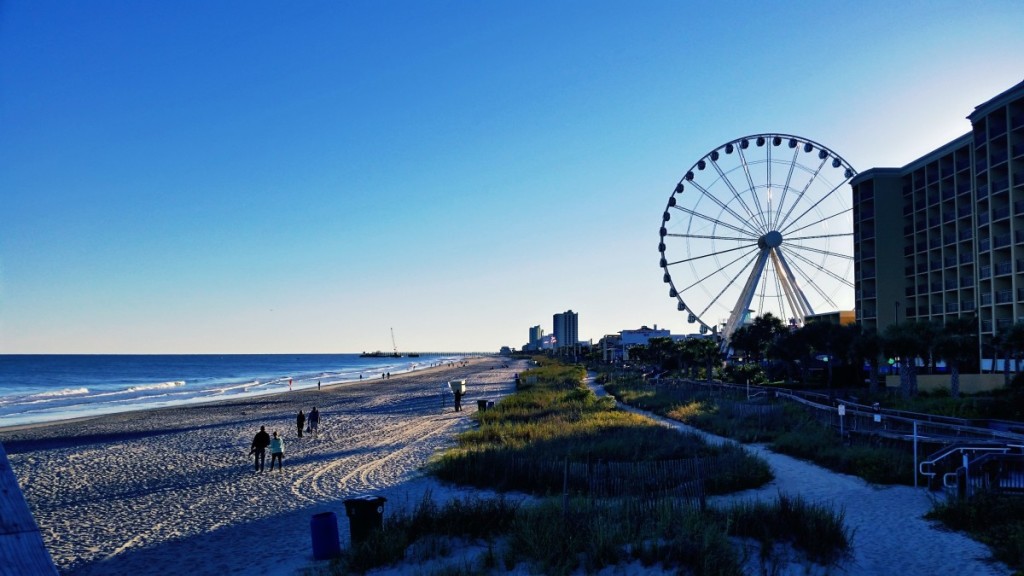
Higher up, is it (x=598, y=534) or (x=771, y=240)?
(x=771, y=240)

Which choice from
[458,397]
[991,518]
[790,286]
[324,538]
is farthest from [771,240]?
[324,538]

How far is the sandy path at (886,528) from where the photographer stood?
422 inches

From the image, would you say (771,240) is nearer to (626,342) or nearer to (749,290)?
(749,290)

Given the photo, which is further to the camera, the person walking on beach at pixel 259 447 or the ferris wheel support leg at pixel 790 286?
the ferris wheel support leg at pixel 790 286

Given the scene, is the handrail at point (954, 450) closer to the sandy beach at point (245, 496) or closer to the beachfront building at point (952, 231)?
the sandy beach at point (245, 496)

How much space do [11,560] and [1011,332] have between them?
32.9 m

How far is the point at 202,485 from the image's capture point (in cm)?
A: 1884

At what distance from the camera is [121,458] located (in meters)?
24.4

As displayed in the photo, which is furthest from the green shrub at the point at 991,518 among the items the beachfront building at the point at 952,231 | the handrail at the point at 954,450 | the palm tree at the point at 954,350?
the beachfront building at the point at 952,231

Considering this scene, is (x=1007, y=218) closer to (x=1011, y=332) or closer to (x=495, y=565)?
(x=1011, y=332)

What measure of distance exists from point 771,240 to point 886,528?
37.0 m

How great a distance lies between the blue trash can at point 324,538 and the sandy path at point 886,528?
7.04 meters

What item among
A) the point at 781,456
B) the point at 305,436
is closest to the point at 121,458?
the point at 305,436

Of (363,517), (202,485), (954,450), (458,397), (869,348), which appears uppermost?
(869,348)
